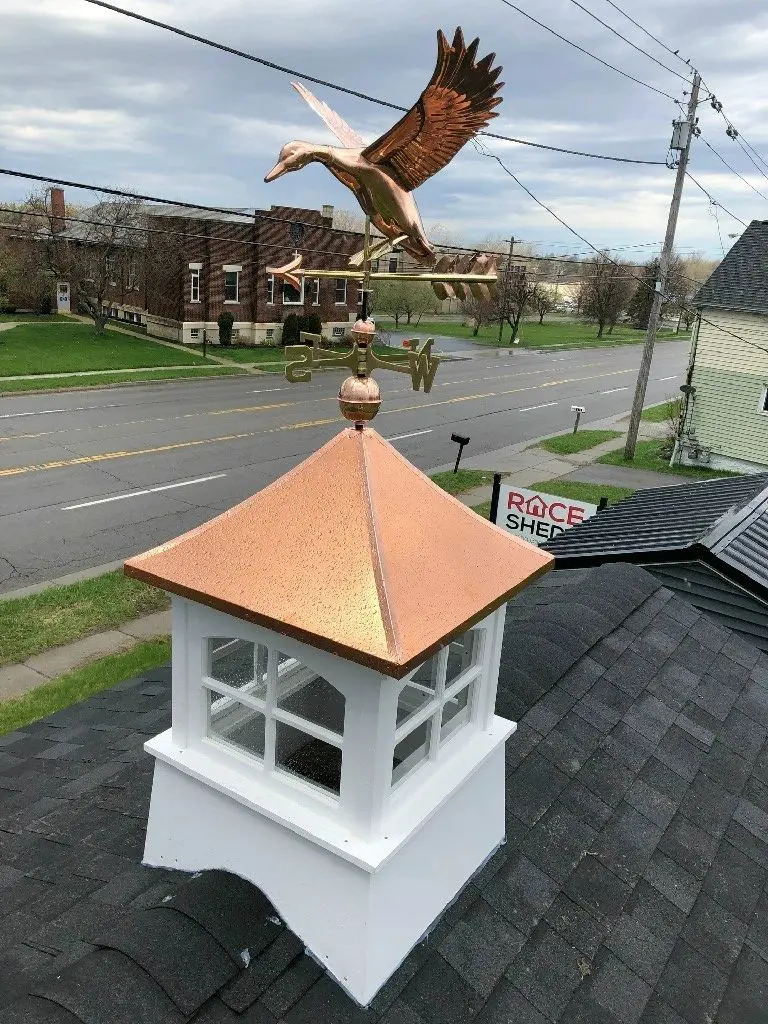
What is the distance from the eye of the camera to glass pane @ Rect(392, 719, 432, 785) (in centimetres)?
319

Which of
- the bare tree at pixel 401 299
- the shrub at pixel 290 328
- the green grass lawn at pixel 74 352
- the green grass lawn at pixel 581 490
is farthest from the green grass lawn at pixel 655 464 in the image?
the bare tree at pixel 401 299

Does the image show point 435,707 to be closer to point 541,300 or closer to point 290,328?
point 290,328

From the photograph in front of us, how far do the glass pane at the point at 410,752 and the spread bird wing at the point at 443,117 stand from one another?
2.33 metres

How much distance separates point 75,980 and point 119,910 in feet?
1.83

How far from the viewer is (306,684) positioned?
12.8 feet

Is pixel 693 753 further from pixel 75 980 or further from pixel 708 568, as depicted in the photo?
pixel 75 980

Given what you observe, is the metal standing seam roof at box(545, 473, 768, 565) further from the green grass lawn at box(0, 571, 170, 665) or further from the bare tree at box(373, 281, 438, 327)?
the bare tree at box(373, 281, 438, 327)

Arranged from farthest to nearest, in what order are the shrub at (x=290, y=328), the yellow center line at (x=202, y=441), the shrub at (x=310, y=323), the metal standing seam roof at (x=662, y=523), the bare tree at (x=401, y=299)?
1. the bare tree at (x=401, y=299)
2. the shrub at (x=290, y=328)
3. the shrub at (x=310, y=323)
4. the yellow center line at (x=202, y=441)
5. the metal standing seam roof at (x=662, y=523)

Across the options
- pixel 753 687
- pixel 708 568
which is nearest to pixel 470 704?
pixel 753 687

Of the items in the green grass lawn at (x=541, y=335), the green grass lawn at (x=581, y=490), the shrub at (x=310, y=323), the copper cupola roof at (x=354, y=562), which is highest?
the copper cupola roof at (x=354, y=562)

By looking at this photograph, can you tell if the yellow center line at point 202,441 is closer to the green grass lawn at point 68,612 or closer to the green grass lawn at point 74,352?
the green grass lawn at point 68,612

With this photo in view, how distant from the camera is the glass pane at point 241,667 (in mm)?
3787

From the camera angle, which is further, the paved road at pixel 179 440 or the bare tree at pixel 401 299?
the bare tree at pixel 401 299

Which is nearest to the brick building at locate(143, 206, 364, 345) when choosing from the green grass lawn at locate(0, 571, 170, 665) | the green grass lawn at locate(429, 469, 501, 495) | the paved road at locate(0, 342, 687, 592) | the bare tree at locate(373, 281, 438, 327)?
the paved road at locate(0, 342, 687, 592)
